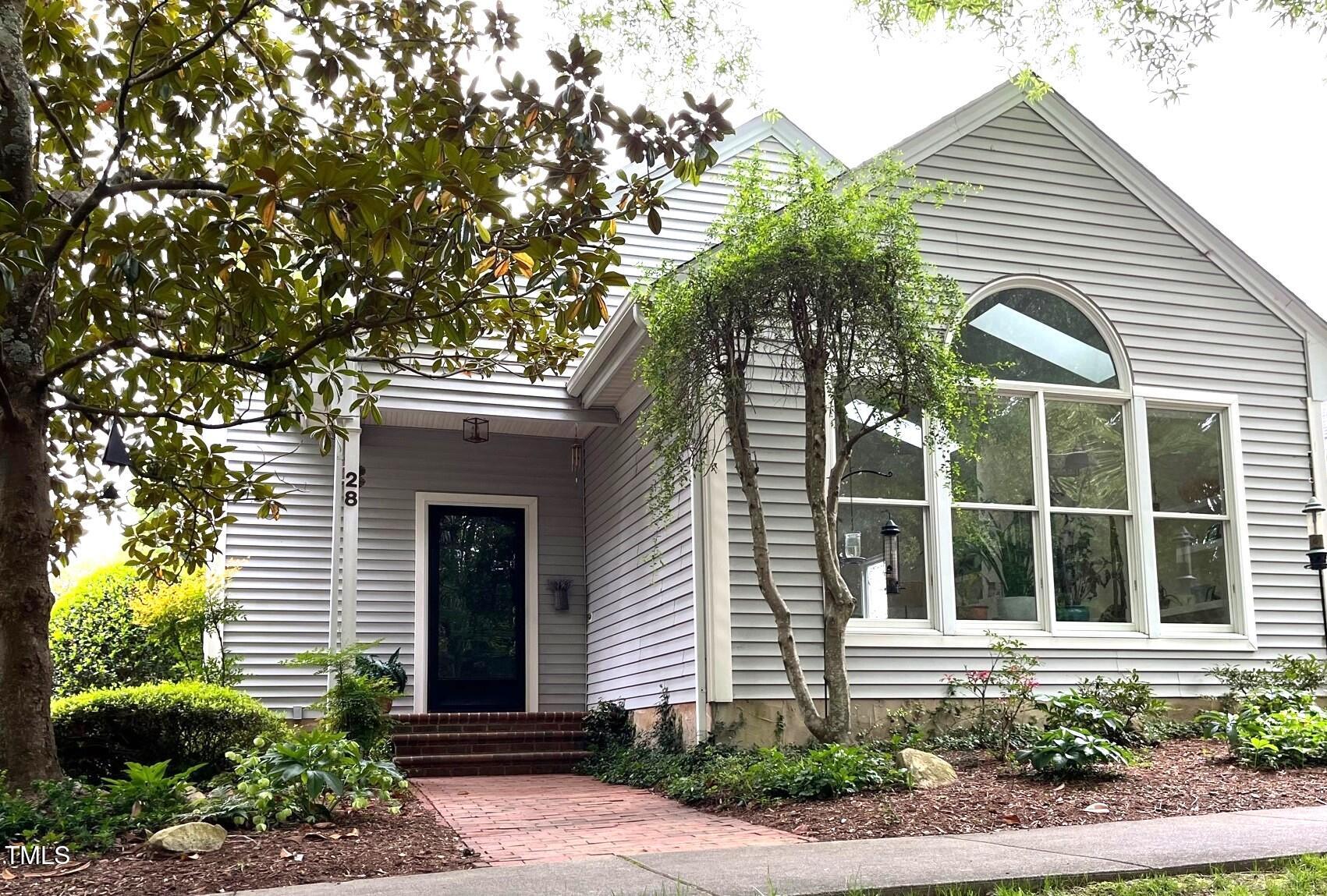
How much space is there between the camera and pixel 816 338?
7.76 m

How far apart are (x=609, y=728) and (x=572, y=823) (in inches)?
145

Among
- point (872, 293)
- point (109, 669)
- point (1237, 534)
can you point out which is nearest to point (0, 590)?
point (872, 293)

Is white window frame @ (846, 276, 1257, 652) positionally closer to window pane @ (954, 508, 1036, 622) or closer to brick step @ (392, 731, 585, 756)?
window pane @ (954, 508, 1036, 622)

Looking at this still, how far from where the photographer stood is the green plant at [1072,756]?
21.9ft

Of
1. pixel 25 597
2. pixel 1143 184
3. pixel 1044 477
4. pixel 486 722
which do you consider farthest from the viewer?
pixel 486 722

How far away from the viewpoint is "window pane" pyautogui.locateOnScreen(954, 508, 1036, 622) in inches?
348

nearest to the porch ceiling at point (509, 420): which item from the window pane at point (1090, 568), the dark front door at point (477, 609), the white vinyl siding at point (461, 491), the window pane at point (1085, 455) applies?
the white vinyl siding at point (461, 491)

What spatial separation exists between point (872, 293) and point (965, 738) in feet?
11.1

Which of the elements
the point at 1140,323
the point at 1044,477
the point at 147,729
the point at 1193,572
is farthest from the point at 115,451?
the point at 1193,572

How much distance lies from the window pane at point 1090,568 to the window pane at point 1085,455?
0.17 meters

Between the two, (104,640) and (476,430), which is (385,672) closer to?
(476,430)

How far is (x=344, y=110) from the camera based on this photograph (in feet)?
21.9

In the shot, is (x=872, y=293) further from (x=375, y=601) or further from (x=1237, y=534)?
(x=375, y=601)

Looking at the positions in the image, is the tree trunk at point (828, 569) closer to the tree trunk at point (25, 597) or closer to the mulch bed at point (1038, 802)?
the mulch bed at point (1038, 802)
